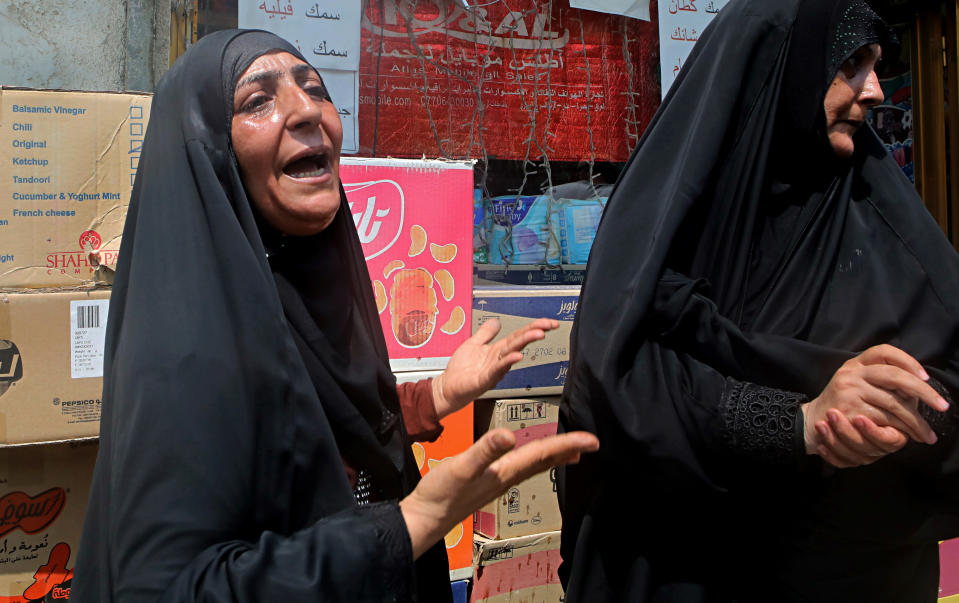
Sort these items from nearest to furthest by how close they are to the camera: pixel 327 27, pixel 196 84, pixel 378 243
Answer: pixel 196 84, pixel 378 243, pixel 327 27

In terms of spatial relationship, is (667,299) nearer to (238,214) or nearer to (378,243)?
(238,214)

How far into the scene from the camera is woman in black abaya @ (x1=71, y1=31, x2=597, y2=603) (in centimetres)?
91

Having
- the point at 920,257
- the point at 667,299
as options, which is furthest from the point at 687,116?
the point at 920,257

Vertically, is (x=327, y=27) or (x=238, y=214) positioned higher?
(x=327, y=27)

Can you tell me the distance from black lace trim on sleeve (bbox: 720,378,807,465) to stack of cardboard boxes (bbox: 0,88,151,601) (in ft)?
5.30

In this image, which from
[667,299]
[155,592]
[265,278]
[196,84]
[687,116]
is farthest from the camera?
[687,116]

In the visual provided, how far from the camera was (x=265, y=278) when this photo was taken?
1056 mm

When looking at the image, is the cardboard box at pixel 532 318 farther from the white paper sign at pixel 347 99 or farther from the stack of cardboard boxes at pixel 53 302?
the stack of cardboard boxes at pixel 53 302

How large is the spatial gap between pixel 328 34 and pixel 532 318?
→ 1.31m

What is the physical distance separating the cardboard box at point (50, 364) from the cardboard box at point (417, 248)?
0.81 metres

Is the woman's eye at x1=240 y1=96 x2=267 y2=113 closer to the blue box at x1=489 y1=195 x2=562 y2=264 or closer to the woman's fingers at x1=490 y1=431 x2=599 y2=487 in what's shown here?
the woman's fingers at x1=490 y1=431 x2=599 y2=487

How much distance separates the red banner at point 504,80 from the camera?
2.88 m

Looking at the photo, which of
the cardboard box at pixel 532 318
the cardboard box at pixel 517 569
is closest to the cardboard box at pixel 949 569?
the cardboard box at pixel 517 569

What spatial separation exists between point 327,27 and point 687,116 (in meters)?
1.73
